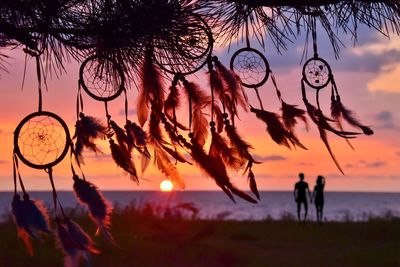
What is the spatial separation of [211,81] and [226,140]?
0.26 meters

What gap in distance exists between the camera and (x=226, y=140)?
295cm

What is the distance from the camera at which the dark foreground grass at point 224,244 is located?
12.1 meters

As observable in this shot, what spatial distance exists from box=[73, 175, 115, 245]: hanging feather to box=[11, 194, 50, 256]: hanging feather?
0.14 m

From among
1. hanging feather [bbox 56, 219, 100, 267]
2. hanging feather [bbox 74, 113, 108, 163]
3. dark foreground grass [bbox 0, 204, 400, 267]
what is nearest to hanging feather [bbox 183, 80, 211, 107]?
hanging feather [bbox 74, 113, 108, 163]

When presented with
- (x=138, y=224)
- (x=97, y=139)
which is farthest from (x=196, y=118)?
(x=138, y=224)

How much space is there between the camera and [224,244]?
1633cm

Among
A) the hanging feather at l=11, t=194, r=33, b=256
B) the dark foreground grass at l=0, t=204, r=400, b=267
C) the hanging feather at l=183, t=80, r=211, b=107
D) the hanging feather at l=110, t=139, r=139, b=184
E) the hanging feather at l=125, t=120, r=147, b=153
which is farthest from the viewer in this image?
the dark foreground grass at l=0, t=204, r=400, b=267

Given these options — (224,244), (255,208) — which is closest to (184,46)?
(224,244)

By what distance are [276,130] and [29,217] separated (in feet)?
3.36

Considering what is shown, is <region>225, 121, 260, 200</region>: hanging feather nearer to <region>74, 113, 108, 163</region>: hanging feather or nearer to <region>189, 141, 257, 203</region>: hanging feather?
<region>189, 141, 257, 203</region>: hanging feather

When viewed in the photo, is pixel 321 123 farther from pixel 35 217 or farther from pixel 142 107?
pixel 35 217

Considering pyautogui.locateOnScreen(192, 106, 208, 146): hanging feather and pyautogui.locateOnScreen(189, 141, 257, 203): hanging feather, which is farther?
pyautogui.locateOnScreen(192, 106, 208, 146): hanging feather

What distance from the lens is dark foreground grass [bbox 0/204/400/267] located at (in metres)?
12.1

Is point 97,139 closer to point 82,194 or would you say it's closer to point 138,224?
point 82,194
